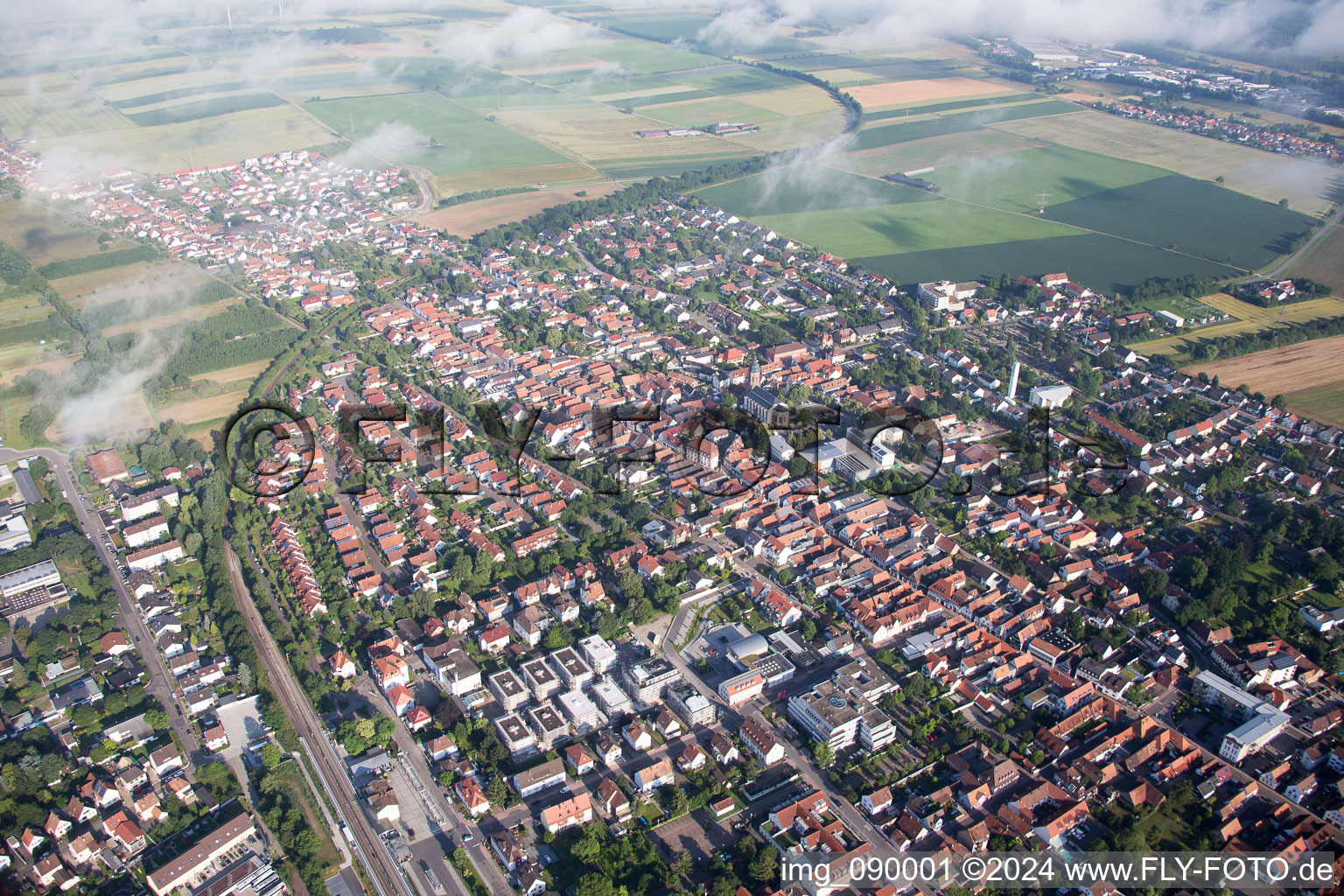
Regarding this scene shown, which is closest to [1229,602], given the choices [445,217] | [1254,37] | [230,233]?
[445,217]

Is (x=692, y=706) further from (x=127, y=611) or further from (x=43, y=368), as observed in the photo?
(x=43, y=368)

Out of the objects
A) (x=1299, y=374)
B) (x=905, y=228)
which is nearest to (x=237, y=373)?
(x=905, y=228)

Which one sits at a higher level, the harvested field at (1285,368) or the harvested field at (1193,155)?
the harvested field at (1193,155)

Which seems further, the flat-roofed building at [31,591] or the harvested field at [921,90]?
the harvested field at [921,90]

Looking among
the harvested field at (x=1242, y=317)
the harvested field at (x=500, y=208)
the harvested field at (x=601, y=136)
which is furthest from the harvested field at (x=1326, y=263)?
the harvested field at (x=500, y=208)

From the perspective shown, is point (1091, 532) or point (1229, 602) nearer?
point (1229, 602)

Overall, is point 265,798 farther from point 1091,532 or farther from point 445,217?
point 445,217

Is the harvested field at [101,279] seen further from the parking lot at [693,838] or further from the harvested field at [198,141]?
the parking lot at [693,838]
